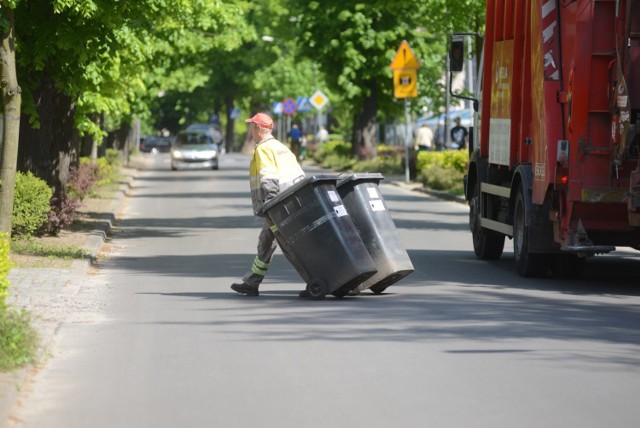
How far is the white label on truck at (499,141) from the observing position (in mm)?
17531

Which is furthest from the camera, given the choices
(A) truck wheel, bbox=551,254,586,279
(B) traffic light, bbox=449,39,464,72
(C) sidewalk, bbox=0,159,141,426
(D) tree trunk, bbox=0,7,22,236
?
(B) traffic light, bbox=449,39,464,72

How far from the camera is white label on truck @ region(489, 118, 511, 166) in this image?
690 inches

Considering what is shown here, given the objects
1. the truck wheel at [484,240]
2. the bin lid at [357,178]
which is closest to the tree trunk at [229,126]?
the truck wheel at [484,240]

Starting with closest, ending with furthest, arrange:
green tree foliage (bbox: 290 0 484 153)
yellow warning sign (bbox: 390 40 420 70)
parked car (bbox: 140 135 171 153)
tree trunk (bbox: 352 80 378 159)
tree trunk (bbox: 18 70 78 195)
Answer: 1. tree trunk (bbox: 18 70 78 195)
2. yellow warning sign (bbox: 390 40 420 70)
3. green tree foliage (bbox: 290 0 484 153)
4. tree trunk (bbox: 352 80 378 159)
5. parked car (bbox: 140 135 171 153)

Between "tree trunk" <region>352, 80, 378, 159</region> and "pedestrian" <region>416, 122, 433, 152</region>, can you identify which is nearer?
"pedestrian" <region>416, 122, 433, 152</region>

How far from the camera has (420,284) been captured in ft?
51.1

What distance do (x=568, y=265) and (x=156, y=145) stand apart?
9620 centimetres

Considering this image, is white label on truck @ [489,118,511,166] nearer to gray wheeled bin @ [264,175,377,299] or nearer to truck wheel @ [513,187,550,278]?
truck wheel @ [513,187,550,278]

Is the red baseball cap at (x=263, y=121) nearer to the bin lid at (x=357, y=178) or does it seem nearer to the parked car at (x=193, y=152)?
the bin lid at (x=357, y=178)

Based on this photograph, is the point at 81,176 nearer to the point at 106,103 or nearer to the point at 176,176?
the point at 106,103

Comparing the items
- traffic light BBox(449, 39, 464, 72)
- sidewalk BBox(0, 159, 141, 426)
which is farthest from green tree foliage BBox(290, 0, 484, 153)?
sidewalk BBox(0, 159, 141, 426)

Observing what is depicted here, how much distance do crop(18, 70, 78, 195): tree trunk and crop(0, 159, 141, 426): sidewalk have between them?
110 inches

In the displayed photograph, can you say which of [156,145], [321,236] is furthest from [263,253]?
[156,145]

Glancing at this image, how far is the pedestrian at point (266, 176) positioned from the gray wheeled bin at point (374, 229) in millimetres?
491
